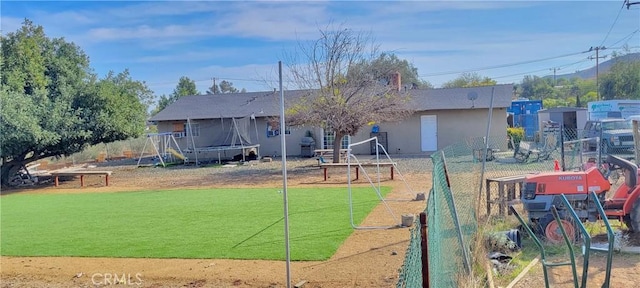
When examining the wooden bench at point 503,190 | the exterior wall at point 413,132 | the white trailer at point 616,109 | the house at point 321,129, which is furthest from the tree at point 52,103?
the white trailer at point 616,109

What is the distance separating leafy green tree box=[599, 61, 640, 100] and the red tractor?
1780 inches

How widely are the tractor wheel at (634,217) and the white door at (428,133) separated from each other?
806 inches

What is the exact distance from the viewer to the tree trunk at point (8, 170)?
21.6 meters

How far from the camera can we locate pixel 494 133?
1057 inches

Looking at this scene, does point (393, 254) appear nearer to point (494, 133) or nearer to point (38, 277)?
point (38, 277)

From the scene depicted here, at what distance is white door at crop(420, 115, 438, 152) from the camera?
2783 cm

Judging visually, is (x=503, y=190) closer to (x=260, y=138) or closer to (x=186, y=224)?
(x=186, y=224)

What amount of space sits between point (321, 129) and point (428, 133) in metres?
6.06

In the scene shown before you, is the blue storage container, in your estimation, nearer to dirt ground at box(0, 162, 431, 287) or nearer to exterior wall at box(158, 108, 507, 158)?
exterior wall at box(158, 108, 507, 158)

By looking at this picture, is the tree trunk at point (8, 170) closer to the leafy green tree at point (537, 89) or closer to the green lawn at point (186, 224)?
the green lawn at point (186, 224)

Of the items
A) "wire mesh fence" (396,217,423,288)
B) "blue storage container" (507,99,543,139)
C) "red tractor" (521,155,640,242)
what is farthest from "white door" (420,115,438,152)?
"wire mesh fence" (396,217,423,288)

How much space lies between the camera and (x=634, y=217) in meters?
7.37

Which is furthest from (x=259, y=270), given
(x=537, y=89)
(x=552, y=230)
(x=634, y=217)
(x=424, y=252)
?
(x=537, y=89)

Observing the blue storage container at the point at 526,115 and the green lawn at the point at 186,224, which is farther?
the blue storage container at the point at 526,115
